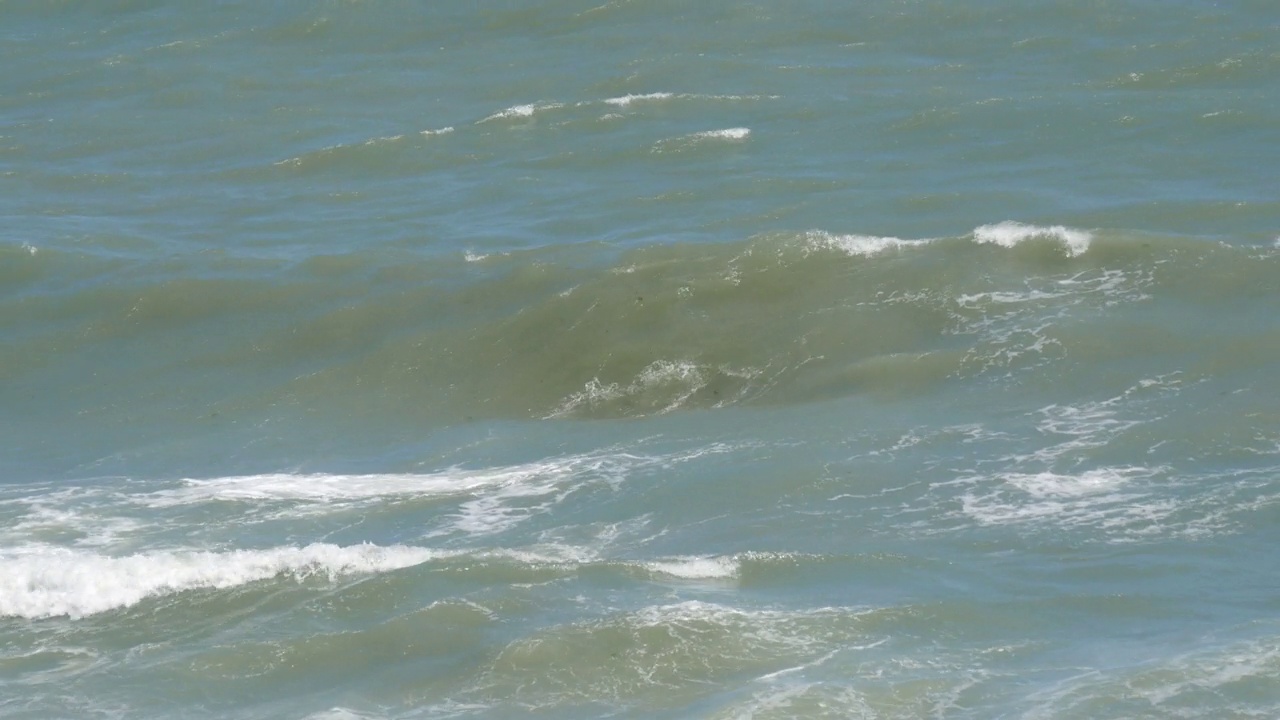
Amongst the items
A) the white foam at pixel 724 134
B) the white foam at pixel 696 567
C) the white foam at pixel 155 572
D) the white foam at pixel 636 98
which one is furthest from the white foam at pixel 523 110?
the white foam at pixel 696 567

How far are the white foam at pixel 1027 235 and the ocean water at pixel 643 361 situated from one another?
63 mm

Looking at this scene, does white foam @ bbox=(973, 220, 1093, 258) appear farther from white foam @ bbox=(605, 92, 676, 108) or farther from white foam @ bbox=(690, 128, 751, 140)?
white foam @ bbox=(605, 92, 676, 108)

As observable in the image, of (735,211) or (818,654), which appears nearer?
(818,654)

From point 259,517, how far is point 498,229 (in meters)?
7.95

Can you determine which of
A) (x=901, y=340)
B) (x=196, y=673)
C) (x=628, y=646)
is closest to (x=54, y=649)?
(x=196, y=673)

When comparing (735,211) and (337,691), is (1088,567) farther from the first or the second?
(735,211)

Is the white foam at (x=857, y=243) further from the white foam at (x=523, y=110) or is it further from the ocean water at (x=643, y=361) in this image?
the white foam at (x=523, y=110)

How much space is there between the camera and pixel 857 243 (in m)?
20.0

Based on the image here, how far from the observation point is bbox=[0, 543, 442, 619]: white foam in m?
12.6

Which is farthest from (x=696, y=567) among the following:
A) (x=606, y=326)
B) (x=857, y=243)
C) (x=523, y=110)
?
(x=523, y=110)

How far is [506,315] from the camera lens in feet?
63.6

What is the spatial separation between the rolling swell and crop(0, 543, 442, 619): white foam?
14.5ft

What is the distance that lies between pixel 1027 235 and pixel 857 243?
1913 millimetres

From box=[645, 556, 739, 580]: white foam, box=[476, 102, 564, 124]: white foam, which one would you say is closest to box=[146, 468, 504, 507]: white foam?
box=[645, 556, 739, 580]: white foam
